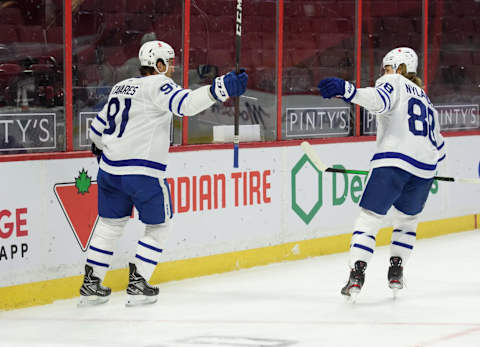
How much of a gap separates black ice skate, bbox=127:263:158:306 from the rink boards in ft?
1.34

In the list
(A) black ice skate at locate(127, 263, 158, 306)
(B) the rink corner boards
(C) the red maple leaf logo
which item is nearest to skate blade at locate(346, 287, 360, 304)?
(A) black ice skate at locate(127, 263, 158, 306)

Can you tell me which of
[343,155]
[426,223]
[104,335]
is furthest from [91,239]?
[426,223]

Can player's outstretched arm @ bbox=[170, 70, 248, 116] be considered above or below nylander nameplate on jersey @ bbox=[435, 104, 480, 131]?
above

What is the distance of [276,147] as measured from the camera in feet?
23.7

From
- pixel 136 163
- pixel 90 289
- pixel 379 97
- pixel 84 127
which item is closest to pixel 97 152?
pixel 136 163

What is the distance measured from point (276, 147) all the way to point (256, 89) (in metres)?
0.43

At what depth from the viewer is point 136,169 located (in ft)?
17.7

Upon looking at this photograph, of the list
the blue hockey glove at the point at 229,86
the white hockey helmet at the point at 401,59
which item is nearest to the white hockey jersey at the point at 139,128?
the blue hockey glove at the point at 229,86

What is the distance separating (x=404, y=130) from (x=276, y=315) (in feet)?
4.02

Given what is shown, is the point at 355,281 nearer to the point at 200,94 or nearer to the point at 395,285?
the point at 395,285

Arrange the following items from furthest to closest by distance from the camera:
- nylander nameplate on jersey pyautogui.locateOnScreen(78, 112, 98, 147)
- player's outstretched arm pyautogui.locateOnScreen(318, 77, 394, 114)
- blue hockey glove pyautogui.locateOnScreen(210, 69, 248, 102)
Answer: nylander nameplate on jersey pyautogui.locateOnScreen(78, 112, 98, 147) < player's outstretched arm pyautogui.locateOnScreen(318, 77, 394, 114) < blue hockey glove pyautogui.locateOnScreen(210, 69, 248, 102)

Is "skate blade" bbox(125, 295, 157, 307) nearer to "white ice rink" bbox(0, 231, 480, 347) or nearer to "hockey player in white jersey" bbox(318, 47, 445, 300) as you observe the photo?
"white ice rink" bbox(0, 231, 480, 347)

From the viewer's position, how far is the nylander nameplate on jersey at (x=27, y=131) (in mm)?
5531

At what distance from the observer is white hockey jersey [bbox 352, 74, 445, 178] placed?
5562mm
